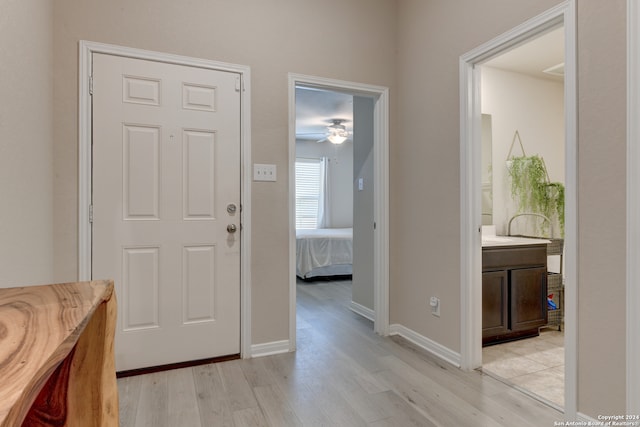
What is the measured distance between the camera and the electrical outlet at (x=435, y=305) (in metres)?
2.55

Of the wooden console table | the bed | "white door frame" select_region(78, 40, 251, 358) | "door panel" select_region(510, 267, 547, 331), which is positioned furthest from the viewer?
the bed

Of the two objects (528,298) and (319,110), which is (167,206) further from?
(319,110)

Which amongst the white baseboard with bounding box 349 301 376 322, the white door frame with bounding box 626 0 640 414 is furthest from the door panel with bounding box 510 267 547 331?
the white door frame with bounding box 626 0 640 414

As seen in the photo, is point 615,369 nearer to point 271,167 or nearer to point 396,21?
point 271,167

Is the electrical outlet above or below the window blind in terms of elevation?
below

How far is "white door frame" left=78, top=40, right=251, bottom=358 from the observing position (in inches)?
83.8

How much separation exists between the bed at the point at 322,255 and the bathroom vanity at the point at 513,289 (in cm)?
270

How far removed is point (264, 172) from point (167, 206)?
67 cm

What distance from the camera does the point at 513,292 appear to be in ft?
8.96

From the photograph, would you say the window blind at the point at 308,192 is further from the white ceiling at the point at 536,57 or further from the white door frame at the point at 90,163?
the white door frame at the point at 90,163

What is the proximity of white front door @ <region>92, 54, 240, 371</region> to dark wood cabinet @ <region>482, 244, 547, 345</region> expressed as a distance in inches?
70.7

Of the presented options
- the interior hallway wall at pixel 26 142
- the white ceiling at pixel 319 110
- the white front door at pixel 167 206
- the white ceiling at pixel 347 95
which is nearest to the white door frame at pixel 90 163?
the white front door at pixel 167 206

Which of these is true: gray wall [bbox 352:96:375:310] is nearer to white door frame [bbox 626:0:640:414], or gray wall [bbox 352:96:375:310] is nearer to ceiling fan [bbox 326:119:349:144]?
white door frame [bbox 626:0:640:414]

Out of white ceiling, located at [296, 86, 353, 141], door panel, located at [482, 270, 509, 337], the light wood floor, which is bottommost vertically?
the light wood floor
